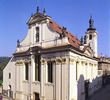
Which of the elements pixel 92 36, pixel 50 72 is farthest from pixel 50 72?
pixel 92 36

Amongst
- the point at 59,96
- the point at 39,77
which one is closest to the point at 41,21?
the point at 39,77

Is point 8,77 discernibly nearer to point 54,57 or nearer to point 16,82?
point 16,82

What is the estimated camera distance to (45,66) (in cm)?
1571

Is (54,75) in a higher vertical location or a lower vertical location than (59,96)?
higher

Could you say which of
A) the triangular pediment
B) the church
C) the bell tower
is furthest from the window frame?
the bell tower

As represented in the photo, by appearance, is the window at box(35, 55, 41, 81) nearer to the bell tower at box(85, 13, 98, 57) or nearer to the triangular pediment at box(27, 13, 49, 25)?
the triangular pediment at box(27, 13, 49, 25)


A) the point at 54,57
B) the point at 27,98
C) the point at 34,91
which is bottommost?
the point at 27,98

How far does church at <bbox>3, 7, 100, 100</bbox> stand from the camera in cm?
1389

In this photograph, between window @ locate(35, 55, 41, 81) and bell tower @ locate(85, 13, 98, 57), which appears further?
bell tower @ locate(85, 13, 98, 57)

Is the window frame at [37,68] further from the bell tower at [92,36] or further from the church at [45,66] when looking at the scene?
the bell tower at [92,36]

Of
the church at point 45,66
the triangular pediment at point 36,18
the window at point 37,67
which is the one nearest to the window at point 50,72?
the church at point 45,66

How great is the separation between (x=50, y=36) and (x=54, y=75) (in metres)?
5.25

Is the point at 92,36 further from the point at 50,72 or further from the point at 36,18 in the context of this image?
the point at 50,72

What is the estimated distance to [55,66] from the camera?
14695 millimetres
